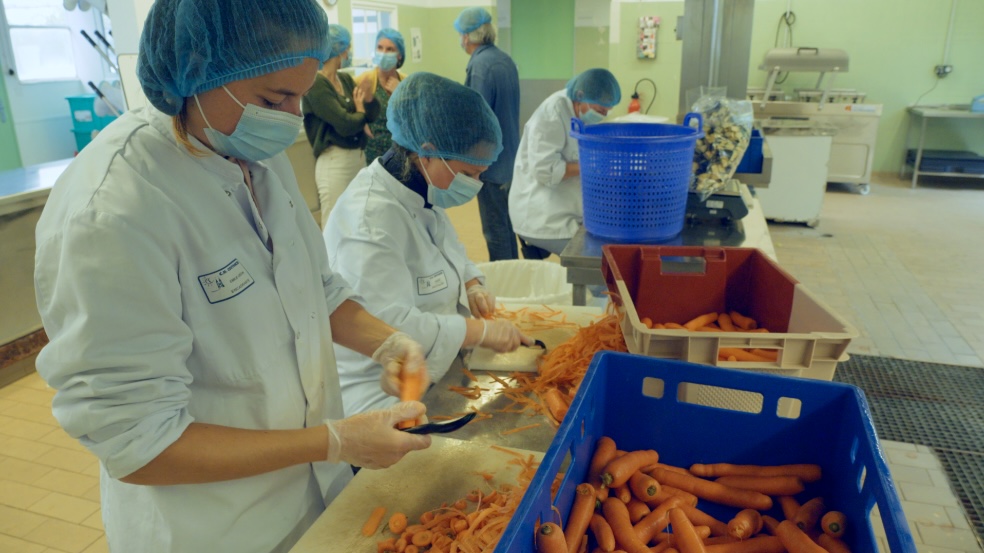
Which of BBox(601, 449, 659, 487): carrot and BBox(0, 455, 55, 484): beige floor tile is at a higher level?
BBox(601, 449, 659, 487): carrot

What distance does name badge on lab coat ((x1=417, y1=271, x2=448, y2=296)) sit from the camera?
192cm

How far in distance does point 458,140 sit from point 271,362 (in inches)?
34.7

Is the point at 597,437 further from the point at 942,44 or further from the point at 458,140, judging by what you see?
the point at 942,44

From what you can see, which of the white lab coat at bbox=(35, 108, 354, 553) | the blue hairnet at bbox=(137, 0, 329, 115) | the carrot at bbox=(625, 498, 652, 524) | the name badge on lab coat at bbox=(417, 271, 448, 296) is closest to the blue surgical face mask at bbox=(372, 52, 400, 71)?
the name badge on lab coat at bbox=(417, 271, 448, 296)

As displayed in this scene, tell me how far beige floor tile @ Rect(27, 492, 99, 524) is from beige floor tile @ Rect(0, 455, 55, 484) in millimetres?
202

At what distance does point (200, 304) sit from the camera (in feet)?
3.62

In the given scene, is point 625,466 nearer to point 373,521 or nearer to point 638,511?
point 638,511

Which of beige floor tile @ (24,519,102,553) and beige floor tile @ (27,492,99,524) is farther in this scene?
beige floor tile @ (27,492,99,524)

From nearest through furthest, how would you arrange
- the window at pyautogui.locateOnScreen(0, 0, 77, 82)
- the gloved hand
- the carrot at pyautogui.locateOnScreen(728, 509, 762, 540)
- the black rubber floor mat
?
the carrot at pyautogui.locateOnScreen(728, 509, 762, 540) < the gloved hand < the black rubber floor mat < the window at pyautogui.locateOnScreen(0, 0, 77, 82)

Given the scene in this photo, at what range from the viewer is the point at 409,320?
171 cm

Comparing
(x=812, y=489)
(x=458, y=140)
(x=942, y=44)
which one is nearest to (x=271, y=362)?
(x=458, y=140)

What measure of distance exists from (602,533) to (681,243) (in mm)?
1703

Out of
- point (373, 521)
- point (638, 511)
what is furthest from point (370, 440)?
point (638, 511)

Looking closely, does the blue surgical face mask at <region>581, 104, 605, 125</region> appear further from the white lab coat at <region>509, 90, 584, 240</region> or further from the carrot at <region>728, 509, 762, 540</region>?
the carrot at <region>728, 509, 762, 540</region>
